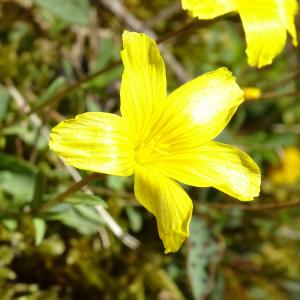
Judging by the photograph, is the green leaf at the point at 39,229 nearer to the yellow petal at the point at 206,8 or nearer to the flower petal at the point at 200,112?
the flower petal at the point at 200,112

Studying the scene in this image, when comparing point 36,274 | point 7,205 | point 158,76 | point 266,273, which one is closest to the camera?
point 158,76

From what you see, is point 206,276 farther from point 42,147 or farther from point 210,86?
point 210,86

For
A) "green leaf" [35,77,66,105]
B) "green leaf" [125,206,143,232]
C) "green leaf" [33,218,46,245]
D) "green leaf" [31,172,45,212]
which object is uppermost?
"green leaf" [35,77,66,105]

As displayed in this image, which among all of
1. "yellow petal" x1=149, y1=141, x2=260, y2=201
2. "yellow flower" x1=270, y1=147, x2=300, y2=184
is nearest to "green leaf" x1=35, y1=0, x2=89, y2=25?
"yellow petal" x1=149, y1=141, x2=260, y2=201

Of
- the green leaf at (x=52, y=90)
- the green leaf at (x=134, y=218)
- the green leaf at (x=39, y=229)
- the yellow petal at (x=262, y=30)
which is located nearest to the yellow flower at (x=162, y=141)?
the yellow petal at (x=262, y=30)

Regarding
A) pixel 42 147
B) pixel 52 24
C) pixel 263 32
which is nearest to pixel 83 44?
pixel 52 24

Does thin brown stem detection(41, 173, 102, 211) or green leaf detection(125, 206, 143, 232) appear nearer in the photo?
thin brown stem detection(41, 173, 102, 211)

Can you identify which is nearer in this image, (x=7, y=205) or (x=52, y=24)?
(x=7, y=205)

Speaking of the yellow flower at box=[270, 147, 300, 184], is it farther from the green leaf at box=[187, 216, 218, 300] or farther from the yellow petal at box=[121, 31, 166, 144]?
the yellow petal at box=[121, 31, 166, 144]

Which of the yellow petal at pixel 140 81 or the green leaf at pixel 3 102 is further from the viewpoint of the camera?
the green leaf at pixel 3 102
